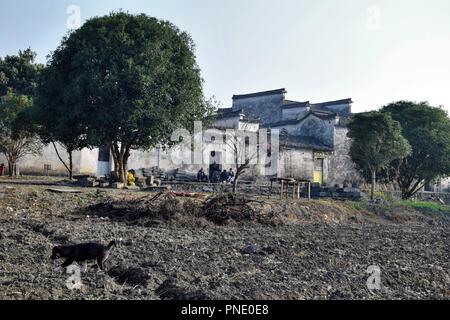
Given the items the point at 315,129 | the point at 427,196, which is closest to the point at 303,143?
the point at 315,129

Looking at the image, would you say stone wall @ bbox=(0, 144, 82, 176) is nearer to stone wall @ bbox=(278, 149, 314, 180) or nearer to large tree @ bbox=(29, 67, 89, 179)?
large tree @ bbox=(29, 67, 89, 179)

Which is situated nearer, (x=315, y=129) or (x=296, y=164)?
(x=296, y=164)

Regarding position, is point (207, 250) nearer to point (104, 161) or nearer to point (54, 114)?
point (54, 114)

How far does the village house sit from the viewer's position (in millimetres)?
28250

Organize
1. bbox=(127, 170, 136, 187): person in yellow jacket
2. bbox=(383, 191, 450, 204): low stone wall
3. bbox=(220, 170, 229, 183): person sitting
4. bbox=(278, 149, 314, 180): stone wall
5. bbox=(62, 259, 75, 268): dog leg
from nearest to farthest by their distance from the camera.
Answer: bbox=(62, 259, 75, 268): dog leg → bbox=(127, 170, 136, 187): person in yellow jacket → bbox=(220, 170, 229, 183): person sitting → bbox=(383, 191, 450, 204): low stone wall → bbox=(278, 149, 314, 180): stone wall

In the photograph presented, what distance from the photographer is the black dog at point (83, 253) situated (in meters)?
8.20

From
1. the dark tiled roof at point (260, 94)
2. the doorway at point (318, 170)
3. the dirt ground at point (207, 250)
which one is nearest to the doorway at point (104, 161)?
the dirt ground at point (207, 250)

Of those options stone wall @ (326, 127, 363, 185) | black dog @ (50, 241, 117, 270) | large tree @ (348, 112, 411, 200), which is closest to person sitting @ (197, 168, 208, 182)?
large tree @ (348, 112, 411, 200)

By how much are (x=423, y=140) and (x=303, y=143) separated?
26.1ft

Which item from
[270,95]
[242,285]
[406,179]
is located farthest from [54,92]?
[270,95]

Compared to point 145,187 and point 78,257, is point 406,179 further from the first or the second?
point 78,257

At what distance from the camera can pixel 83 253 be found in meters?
8.20

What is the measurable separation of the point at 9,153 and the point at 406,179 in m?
19.0

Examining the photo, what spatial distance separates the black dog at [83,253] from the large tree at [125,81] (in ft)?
35.7
